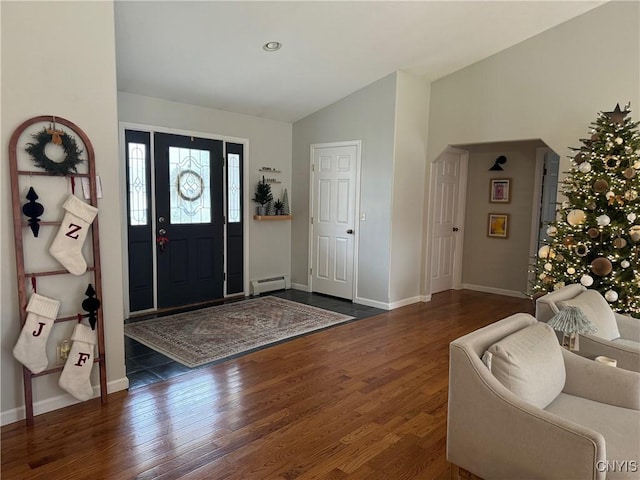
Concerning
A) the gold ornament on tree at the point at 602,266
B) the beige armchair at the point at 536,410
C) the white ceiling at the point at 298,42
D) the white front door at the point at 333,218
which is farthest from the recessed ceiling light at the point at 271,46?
the gold ornament on tree at the point at 602,266

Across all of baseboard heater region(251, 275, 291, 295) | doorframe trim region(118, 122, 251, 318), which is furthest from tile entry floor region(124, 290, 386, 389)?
baseboard heater region(251, 275, 291, 295)

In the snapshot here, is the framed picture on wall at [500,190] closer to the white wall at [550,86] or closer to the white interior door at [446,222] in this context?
the white interior door at [446,222]

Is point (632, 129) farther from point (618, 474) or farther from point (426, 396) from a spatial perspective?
point (618, 474)

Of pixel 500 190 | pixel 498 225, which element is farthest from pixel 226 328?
pixel 500 190

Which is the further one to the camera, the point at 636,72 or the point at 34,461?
the point at 636,72

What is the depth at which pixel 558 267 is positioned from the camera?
4.06 meters

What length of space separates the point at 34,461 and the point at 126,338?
1.97m

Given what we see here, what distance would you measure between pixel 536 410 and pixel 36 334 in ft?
8.86

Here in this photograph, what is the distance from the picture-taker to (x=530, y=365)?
1.91 metres

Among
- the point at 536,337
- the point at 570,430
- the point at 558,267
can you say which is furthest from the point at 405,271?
the point at 570,430

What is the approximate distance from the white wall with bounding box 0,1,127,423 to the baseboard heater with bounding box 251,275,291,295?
9.92 feet

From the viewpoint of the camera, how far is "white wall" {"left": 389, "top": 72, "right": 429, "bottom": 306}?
5.25m

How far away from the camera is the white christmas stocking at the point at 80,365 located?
269cm

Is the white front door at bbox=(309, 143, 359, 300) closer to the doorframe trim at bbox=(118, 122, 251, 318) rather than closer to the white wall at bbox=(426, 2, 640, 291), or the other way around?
the doorframe trim at bbox=(118, 122, 251, 318)
